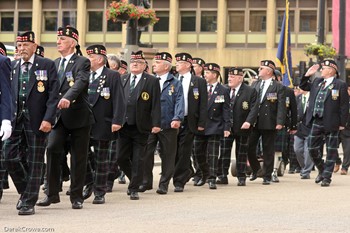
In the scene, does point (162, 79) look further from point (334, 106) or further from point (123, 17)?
point (123, 17)

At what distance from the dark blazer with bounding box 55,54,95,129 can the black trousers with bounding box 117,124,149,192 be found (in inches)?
77.4

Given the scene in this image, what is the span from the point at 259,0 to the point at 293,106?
156 ft

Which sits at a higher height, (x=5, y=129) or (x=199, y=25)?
(x=199, y=25)

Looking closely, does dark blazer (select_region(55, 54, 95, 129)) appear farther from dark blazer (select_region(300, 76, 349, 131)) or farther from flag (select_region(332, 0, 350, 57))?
flag (select_region(332, 0, 350, 57))

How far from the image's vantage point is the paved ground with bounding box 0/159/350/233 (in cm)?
1054

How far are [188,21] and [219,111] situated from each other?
169ft

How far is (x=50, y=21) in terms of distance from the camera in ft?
232

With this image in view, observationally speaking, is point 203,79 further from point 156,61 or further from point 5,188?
point 5,188

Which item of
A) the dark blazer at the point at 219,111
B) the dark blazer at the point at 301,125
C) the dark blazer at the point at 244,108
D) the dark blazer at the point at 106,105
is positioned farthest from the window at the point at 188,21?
the dark blazer at the point at 106,105

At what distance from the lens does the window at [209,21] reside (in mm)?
68500

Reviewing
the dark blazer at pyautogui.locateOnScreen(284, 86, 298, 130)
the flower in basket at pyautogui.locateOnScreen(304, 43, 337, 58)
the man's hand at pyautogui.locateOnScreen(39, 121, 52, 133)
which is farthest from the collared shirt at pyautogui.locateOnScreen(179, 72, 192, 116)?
the flower in basket at pyautogui.locateOnScreen(304, 43, 337, 58)

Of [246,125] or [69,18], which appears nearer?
[246,125]

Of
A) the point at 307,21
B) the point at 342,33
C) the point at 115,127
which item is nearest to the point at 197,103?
the point at 115,127

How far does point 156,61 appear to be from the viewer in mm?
16109
